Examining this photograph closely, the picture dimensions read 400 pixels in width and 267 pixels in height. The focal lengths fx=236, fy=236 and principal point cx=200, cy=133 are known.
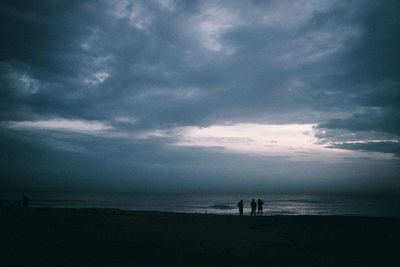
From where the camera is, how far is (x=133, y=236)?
1410cm

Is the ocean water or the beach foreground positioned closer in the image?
the beach foreground

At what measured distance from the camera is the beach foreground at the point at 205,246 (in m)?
9.23

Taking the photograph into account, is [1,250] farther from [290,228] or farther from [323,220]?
[323,220]

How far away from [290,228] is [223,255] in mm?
9116

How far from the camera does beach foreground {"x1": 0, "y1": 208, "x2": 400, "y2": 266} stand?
30.3 ft

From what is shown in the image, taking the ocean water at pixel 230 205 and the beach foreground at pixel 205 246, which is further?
the ocean water at pixel 230 205

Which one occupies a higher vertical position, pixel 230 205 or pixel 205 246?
pixel 205 246

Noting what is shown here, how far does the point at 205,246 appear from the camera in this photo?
38.6ft

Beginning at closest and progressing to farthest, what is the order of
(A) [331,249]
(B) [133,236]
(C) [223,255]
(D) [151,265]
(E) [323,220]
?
(D) [151,265] → (C) [223,255] → (A) [331,249] → (B) [133,236] → (E) [323,220]

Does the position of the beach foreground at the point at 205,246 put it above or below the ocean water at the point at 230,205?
above

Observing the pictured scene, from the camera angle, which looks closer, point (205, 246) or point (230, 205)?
point (205, 246)

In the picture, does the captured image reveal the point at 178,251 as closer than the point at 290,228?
Yes

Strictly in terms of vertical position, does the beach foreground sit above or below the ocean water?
above

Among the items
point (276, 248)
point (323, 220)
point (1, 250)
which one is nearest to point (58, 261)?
point (1, 250)
